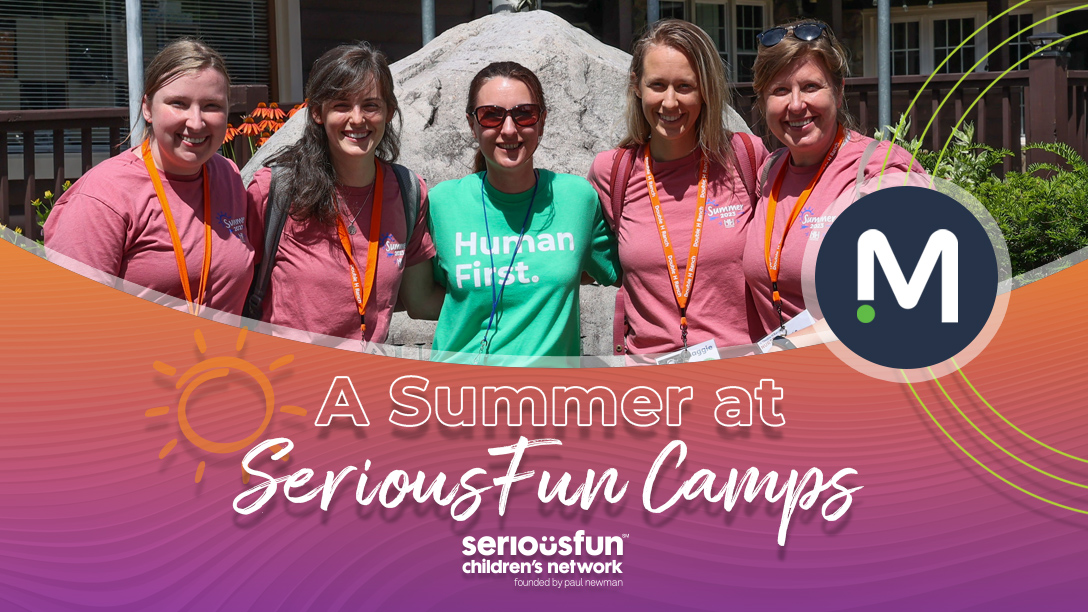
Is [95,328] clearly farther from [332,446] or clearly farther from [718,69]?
[718,69]

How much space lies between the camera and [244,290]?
3.07 metres

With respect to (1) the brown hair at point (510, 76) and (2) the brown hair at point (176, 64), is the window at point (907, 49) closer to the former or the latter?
(1) the brown hair at point (510, 76)

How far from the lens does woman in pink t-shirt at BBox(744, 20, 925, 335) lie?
9.89ft

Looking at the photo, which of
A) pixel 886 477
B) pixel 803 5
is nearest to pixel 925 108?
pixel 803 5

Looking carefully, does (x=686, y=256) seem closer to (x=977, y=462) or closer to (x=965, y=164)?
(x=977, y=462)

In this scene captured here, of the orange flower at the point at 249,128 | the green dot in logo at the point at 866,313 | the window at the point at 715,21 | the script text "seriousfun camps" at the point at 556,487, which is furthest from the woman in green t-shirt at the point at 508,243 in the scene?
the window at the point at 715,21

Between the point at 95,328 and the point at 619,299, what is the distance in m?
1.67

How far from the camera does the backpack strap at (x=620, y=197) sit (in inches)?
135

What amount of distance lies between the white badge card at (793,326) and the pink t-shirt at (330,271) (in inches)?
47.5

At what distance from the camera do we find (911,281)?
264 cm

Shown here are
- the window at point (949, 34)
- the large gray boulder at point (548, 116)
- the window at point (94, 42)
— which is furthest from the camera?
the window at point (949, 34)

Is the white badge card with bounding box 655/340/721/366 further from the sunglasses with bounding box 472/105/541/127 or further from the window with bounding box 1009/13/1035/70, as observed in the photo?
the window with bounding box 1009/13/1035/70

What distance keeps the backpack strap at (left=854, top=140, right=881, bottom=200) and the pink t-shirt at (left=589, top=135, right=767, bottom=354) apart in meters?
0.44

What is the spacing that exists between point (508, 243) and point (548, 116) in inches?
78.1
